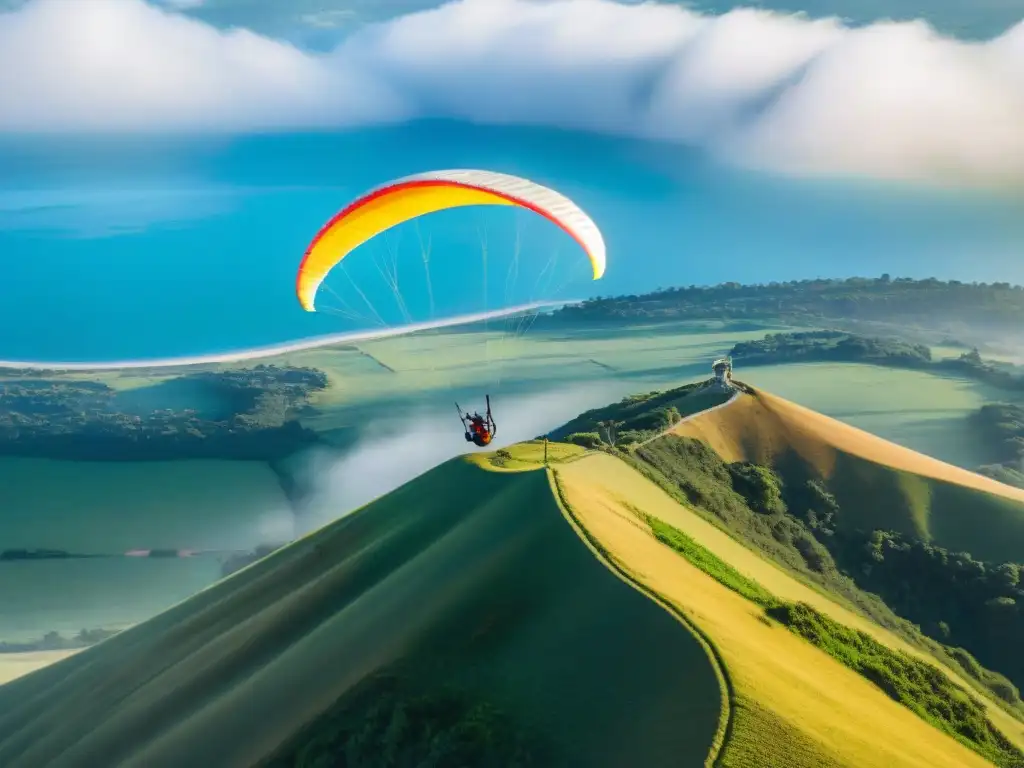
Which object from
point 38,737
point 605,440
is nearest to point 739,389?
point 605,440

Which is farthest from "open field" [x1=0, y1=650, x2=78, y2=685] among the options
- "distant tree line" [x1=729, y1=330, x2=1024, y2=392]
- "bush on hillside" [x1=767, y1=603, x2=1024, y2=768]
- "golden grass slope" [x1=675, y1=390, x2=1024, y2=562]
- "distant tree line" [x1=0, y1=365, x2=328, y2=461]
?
"distant tree line" [x1=729, y1=330, x2=1024, y2=392]

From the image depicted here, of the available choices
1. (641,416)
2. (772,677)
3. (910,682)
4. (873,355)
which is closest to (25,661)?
(641,416)

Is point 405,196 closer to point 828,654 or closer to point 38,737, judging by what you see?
point 828,654

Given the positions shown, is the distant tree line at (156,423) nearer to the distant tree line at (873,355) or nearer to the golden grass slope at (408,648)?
the distant tree line at (873,355)

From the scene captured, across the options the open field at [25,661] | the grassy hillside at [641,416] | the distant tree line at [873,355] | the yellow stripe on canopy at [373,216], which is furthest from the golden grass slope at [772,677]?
the distant tree line at [873,355]

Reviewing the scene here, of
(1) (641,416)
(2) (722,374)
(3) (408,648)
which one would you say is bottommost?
(3) (408,648)

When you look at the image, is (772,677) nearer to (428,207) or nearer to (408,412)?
(428,207)

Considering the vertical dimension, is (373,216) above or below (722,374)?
above
